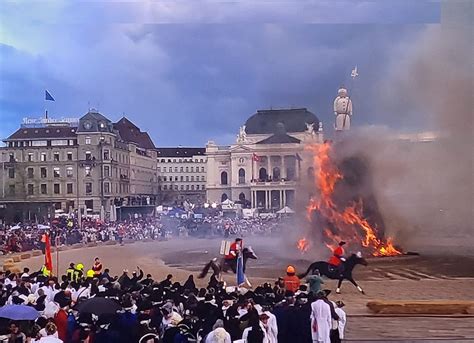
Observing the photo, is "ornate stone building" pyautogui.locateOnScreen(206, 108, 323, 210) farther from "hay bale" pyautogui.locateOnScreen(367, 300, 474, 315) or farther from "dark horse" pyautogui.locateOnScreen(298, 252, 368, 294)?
"hay bale" pyautogui.locateOnScreen(367, 300, 474, 315)

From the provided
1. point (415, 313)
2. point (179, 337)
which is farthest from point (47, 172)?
point (179, 337)

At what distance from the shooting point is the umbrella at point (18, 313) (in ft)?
31.9

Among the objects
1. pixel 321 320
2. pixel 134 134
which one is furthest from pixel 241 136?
pixel 321 320

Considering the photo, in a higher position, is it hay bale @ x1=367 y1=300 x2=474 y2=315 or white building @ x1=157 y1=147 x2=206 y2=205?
white building @ x1=157 y1=147 x2=206 y2=205

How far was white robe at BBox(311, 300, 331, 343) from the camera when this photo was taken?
35.9 ft

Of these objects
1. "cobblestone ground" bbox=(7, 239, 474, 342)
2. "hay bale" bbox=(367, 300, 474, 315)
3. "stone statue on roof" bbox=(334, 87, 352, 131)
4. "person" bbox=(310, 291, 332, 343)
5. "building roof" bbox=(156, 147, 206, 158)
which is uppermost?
"building roof" bbox=(156, 147, 206, 158)

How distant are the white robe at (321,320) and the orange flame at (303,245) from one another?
73.4ft

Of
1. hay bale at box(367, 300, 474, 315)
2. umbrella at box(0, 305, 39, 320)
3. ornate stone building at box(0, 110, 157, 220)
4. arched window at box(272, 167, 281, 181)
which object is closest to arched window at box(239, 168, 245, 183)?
arched window at box(272, 167, 281, 181)

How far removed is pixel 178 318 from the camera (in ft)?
33.0

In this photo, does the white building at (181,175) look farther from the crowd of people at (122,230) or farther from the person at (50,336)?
the person at (50,336)

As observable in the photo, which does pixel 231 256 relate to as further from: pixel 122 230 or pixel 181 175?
pixel 181 175

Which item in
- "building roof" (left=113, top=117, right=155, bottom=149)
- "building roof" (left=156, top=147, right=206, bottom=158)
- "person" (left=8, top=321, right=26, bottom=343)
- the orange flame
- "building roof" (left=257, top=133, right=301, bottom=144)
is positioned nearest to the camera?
"person" (left=8, top=321, right=26, bottom=343)

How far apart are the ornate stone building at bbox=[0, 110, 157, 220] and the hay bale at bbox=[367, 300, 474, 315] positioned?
158ft

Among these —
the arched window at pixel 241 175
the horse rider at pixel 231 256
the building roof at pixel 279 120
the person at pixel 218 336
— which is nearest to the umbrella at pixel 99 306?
the person at pixel 218 336
